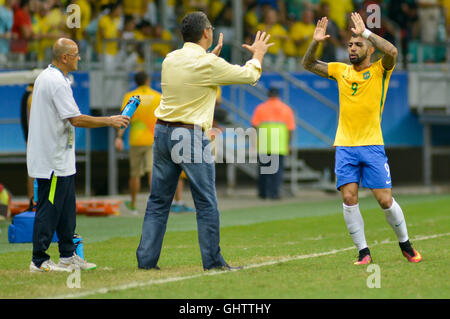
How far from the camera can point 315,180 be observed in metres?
20.1

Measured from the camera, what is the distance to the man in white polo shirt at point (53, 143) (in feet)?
26.8

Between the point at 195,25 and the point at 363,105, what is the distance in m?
1.91

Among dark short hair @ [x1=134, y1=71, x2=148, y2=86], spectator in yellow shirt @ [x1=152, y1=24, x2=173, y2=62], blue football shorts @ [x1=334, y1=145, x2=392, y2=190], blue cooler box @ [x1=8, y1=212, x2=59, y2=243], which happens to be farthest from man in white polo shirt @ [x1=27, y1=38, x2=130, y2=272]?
spectator in yellow shirt @ [x1=152, y1=24, x2=173, y2=62]

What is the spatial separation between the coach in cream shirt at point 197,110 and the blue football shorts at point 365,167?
1.37 m

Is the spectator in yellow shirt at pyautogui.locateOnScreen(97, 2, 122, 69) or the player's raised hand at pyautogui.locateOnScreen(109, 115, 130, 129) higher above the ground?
the spectator in yellow shirt at pyautogui.locateOnScreen(97, 2, 122, 69)

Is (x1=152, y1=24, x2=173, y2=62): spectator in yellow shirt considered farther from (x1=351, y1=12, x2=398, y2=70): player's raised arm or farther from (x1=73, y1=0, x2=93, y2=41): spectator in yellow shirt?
(x1=351, y1=12, x2=398, y2=70): player's raised arm

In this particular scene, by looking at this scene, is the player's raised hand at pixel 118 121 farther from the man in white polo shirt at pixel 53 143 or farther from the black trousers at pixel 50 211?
the black trousers at pixel 50 211

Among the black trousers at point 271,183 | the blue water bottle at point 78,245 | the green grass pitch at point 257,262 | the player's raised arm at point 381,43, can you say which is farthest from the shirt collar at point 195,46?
the black trousers at point 271,183

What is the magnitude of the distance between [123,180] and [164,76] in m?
12.7

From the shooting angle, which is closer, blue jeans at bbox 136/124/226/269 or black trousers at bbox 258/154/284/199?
blue jeans at bbox 136/124/226/269

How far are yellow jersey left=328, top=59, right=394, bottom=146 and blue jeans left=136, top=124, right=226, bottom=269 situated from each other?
153cm

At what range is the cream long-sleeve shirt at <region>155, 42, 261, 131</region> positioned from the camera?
7902 mm
